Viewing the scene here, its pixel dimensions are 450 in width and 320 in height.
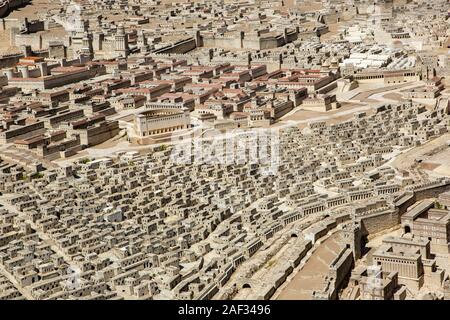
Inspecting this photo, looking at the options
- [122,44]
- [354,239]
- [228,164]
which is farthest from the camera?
[122,44]

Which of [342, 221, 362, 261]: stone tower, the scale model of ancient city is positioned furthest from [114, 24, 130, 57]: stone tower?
[342, 221, 362, 261]: stone tower

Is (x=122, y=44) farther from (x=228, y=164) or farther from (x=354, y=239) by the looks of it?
(x=354, y=239)

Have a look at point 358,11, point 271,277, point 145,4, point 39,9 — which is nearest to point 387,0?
point 358,11

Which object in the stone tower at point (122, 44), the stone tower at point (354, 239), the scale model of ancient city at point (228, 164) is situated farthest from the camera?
the stone tower at point (122, 44)

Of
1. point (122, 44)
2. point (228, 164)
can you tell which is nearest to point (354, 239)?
point (228, 164)

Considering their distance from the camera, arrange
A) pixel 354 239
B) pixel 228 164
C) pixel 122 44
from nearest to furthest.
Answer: pixel 354 239 < pixel 228 164 < pixel 122 44

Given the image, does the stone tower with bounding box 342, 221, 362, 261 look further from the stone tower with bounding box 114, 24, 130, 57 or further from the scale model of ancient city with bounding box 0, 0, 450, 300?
the stone tower with bounding box 114, 24, 130, 57

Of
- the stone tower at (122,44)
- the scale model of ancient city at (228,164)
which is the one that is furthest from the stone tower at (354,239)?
the stone tower at (122,44)

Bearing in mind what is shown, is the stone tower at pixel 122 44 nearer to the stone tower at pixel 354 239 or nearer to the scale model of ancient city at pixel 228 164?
the scale model of ancient city at pixel 228 164
